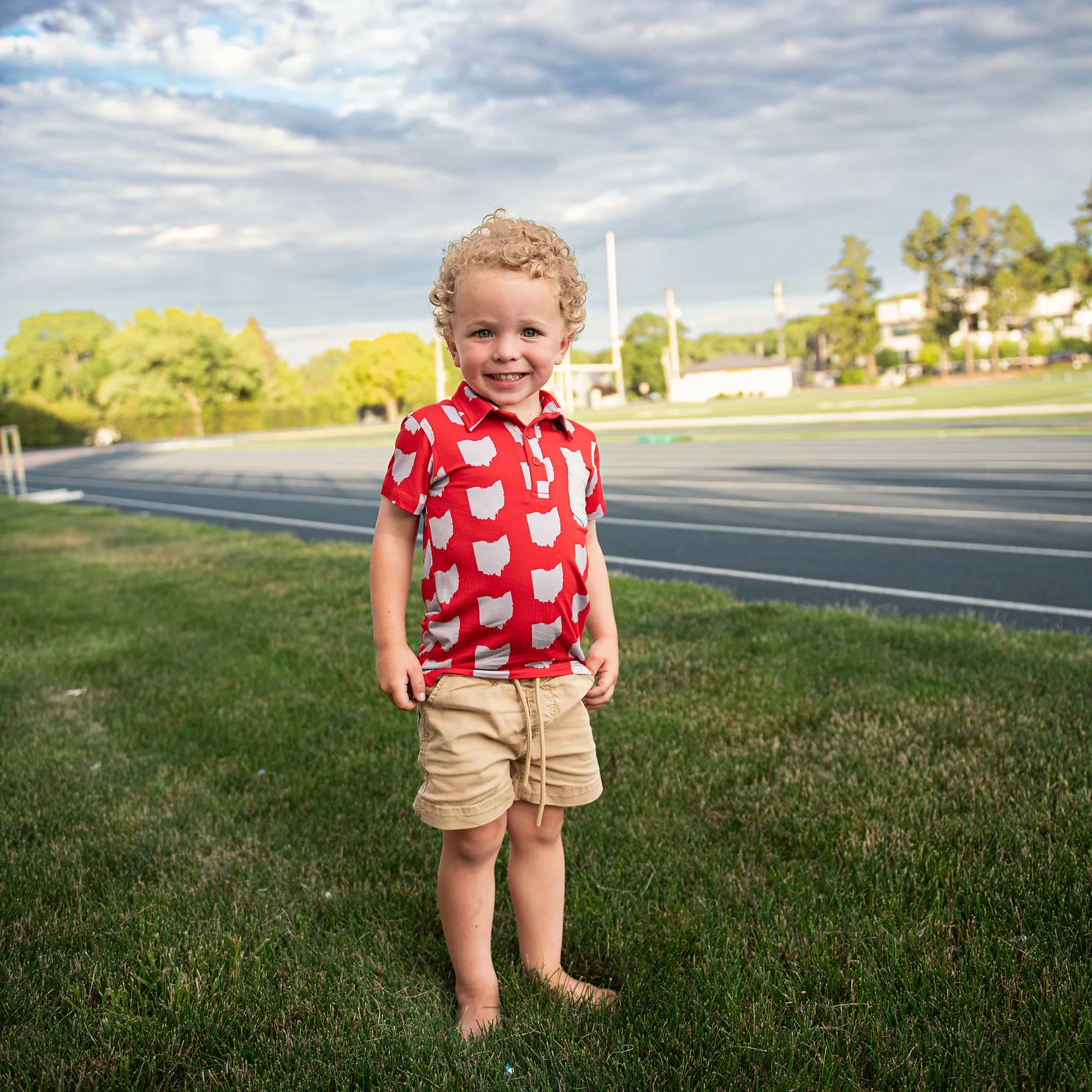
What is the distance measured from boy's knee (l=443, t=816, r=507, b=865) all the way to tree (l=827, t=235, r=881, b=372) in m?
84.3

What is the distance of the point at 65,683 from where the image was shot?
5.68 meters

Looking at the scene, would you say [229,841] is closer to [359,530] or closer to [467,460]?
[467,460]

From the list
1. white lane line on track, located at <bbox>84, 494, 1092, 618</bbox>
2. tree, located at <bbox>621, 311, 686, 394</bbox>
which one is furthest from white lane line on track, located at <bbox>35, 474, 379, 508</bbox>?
tree, located at <bbox>621, 311, 686, 394</bbox>

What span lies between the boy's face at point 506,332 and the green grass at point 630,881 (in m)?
1.41

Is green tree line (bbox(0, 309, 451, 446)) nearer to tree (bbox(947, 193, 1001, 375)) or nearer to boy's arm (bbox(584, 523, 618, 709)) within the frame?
tree (bbox(947, 193, 1001, 375))

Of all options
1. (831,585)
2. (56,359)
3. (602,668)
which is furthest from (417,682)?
(56,359)

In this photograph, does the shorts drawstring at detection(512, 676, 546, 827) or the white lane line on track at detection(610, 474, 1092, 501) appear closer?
the shorts drawstring at detection(512, 676, 546, 827)

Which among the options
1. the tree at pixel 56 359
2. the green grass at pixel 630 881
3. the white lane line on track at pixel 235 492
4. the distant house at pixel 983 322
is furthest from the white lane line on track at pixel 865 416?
the tree at pixel 56 359

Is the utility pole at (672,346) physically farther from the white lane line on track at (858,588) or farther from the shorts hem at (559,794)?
the shorts hem at (559,794)

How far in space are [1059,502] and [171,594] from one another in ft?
31.3

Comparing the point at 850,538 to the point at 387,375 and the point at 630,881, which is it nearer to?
the point at 630,881

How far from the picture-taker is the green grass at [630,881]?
2.22 m

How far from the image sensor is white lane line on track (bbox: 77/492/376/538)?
1409 cm

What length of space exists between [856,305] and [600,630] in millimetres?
85015
